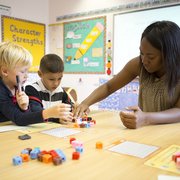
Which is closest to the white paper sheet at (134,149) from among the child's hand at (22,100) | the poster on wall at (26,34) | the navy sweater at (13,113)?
the navy sweater at (13,113)

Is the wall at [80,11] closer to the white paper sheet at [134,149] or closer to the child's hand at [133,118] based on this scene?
the child's hand at [133,118]

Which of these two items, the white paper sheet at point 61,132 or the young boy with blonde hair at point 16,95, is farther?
the young boy with blonde hair at point 16,95

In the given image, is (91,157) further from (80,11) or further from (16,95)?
(80,11)

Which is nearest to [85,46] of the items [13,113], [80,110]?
[80,110]

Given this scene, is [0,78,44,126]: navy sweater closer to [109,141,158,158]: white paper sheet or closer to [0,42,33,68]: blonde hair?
[0,42,33,68]: blonde hair

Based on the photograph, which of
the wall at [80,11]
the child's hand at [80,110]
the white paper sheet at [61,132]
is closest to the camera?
the white paper sheet at [61,132]

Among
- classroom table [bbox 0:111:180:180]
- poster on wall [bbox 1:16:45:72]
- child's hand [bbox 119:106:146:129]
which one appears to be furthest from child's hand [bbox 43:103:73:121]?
poster on wall [bbox 1:16:45:72]

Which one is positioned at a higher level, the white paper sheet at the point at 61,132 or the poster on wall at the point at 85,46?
the poster on wall at the point at 85,46

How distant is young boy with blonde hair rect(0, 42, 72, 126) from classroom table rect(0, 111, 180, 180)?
14cm

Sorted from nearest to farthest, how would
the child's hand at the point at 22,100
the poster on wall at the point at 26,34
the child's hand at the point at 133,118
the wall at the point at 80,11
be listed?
the child's hand at the point at 133,118
the child's hand at the point at 22,100
the wall at the point at 80,11
the poster on wall at the point at 26,34

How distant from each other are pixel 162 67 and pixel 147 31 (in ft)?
0.70

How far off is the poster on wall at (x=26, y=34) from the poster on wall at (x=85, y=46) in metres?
0.39

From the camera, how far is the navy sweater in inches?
42.6

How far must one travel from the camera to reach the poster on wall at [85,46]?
9.88 ft
